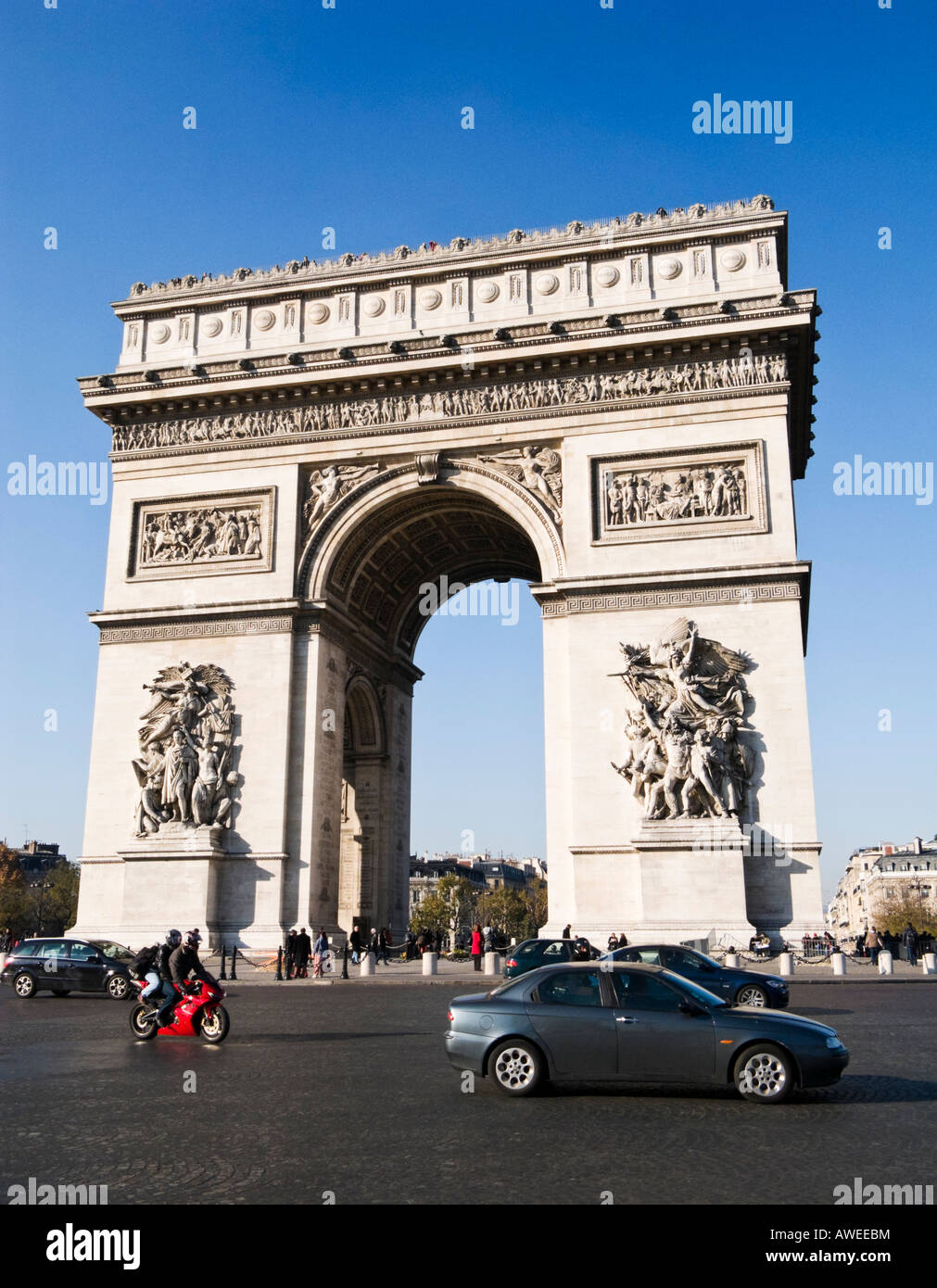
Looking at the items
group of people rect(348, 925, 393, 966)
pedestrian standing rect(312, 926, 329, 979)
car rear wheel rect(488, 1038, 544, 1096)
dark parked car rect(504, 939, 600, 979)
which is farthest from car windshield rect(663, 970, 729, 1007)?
group of people rect(348, 925, 393, 966)

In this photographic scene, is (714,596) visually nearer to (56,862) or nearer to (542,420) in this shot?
(542,420)

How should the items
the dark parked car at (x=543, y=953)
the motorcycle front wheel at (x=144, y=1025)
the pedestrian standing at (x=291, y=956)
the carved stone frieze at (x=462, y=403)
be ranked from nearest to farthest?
the motorcycle front wheel at (x=144, y=1025)
the dark parked car at (x=543, y=953)
the pedestrian standing at (x=291, y=956)
the carved stone frieze at (x=462, y=403)

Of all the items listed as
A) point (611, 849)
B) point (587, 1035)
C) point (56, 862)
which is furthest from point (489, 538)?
point (56, 862)

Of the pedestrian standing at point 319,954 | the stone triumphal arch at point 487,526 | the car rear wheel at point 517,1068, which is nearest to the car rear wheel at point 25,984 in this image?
the stone triumphal arch at point 487,526

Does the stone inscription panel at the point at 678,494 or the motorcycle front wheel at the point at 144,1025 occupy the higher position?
the stone inscription panel at the point at 678,494

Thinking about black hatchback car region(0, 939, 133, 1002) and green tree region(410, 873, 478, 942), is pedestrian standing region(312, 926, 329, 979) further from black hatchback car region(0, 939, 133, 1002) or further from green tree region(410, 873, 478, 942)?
green tree region(410, 873, 478, 942)

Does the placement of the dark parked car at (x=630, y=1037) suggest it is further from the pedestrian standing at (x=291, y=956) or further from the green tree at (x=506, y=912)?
the green tree at (x=506, y=912)
